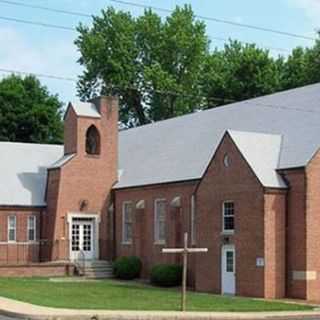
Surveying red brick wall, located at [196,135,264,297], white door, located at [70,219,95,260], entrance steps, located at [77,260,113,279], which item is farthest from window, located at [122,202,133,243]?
red brick wall, located at [196,135,264,297]

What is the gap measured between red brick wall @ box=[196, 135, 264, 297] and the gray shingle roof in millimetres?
801

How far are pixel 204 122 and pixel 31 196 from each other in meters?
11.9

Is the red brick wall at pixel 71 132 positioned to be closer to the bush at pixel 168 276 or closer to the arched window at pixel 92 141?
the arched window at pixel 92 141

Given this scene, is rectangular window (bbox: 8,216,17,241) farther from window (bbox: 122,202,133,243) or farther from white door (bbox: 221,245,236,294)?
white door (bbox: 221,245,236,294)

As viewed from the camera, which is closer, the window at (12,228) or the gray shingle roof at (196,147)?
the gray shingle roof at (196,147)

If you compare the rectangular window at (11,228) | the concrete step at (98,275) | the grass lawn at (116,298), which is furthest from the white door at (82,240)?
Result: the grass lawn at (116,298)

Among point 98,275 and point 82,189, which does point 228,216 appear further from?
point 82,189

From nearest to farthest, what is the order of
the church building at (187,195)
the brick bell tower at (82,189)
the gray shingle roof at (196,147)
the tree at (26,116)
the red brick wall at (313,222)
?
the red brick wall at (313,222) → the church building at (187,195) → the gray shingle roof at (196,147) → the brick bell tower at (82,189) → the tree at (26,116)

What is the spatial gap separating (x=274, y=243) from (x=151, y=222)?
12.6m

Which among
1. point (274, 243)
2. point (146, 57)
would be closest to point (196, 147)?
point (274, 243)

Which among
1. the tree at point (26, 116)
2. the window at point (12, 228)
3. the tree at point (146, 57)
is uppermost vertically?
the tree at point (146, 57)

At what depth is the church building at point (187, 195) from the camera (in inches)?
1513

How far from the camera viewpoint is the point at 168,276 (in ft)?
145

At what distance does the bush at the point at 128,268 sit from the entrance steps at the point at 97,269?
1.31 meters
